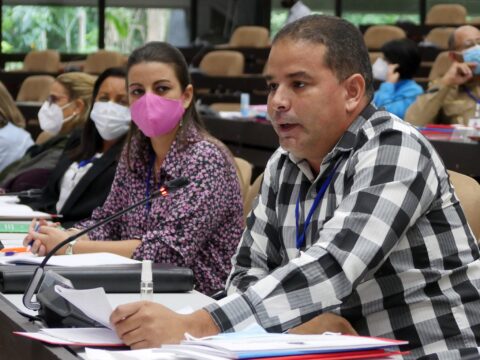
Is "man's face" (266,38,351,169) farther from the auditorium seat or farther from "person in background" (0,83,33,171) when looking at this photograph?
the auditorium seat

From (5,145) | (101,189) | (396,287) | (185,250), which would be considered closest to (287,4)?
(5,145)

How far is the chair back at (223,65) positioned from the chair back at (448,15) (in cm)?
331

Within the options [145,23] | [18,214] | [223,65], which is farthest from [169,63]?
[145,23]

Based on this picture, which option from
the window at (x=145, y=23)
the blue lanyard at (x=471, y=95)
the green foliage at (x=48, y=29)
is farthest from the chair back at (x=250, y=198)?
the window at (x=145, y=23)

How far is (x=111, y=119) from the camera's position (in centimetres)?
404

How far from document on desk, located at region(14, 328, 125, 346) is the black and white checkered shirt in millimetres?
198

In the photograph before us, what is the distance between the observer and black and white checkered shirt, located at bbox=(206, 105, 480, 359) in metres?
1.87

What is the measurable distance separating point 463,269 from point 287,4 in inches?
540

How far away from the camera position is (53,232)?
117 inches

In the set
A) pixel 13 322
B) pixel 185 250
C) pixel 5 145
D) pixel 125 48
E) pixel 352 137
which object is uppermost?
pixel 352 137

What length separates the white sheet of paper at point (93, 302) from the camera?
1.84 meters

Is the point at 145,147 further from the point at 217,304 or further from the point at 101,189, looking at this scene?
the point at 217,304

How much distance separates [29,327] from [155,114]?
129 cm

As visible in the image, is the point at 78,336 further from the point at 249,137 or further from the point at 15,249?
the point at 249,137
